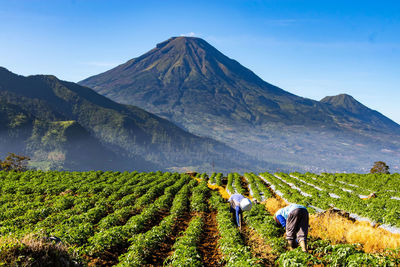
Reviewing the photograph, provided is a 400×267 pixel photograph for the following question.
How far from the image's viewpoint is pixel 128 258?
9.40 m

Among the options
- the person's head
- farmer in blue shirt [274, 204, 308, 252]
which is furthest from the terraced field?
the person's head

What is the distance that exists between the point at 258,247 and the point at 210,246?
3191mm

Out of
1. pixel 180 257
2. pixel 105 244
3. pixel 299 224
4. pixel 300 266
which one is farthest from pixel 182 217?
pixel 300 266

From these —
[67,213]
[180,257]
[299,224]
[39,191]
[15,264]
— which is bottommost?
[39,191]

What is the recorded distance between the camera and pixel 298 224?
8.72 m

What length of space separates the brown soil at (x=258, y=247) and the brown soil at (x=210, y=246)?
139 cm

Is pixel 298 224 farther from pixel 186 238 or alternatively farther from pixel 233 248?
pixel 186 238

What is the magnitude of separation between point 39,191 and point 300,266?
2655 cm

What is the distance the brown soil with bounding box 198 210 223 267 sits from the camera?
10.6 meters

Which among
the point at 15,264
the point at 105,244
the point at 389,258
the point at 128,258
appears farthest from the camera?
the point at 105,244

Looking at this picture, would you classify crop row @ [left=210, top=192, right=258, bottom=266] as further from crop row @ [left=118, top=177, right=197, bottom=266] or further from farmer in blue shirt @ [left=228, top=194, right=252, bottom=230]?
crop row @ [left=118, top=177, right=197, bottom=266]

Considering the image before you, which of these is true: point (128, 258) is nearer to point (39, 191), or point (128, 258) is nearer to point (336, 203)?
point (336, 203)

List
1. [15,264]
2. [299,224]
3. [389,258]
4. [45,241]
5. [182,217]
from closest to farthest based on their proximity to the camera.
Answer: [15,264], [389,258], [45,241], [299,224], [182,217]

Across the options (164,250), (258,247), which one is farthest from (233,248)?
(164,250)
